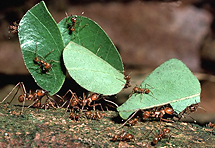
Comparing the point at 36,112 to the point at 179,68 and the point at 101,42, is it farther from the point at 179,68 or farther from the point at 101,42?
the point at 179,68

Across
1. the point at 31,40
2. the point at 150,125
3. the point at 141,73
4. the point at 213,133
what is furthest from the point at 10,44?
the point at 213,133

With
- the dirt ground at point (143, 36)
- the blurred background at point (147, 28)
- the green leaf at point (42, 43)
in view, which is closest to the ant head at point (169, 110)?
the green leaf at point (42, 43)

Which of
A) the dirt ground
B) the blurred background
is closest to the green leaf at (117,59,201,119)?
the dirt ground

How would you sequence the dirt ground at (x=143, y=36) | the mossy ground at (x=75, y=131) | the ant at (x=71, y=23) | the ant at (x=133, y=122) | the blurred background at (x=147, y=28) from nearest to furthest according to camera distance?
the mossy ground at (x=75, y=131) < the ant at (x=133, y=122) < the ant at (x=71, y=23) < the dirt ground at (x=143, y=36) < the blurred background at (x=147, y=28)

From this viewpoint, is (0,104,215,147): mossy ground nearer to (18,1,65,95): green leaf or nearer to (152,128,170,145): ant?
(152,128,170,145): ant

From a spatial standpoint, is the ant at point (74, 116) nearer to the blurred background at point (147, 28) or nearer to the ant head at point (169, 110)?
the ant head at point (169, 110)

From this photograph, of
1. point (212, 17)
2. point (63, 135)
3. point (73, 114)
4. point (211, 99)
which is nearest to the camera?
point (63, 135)
